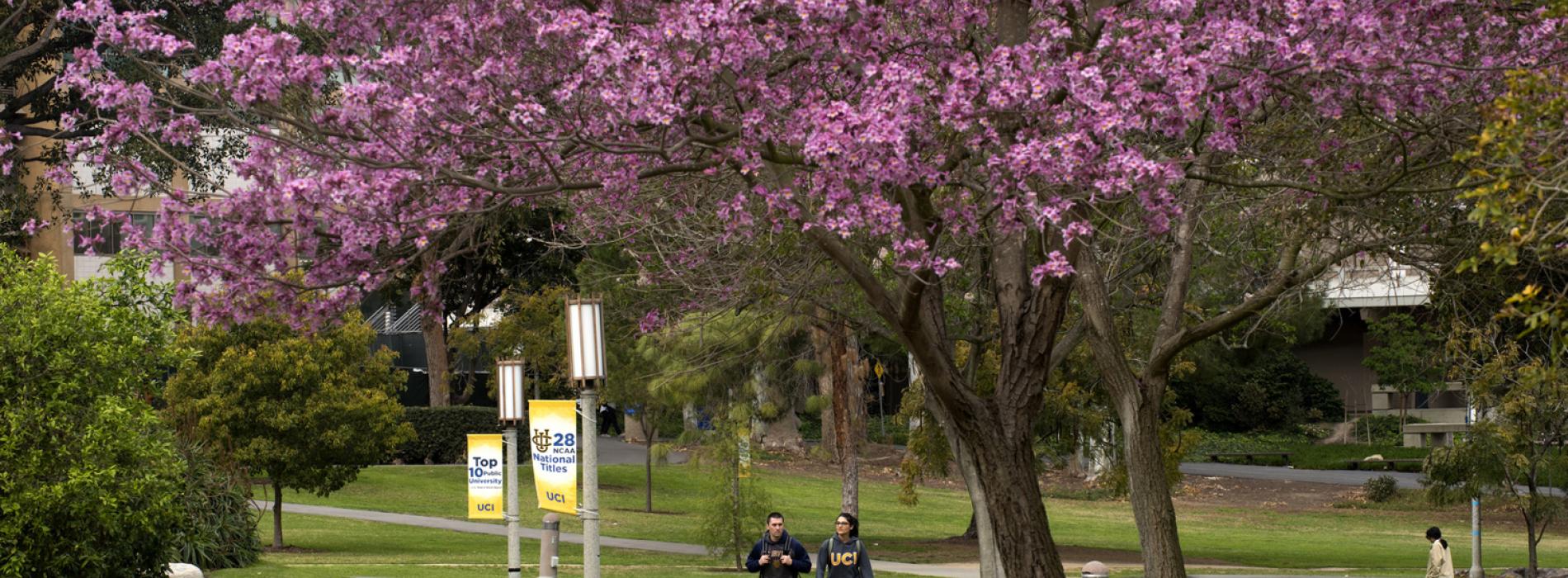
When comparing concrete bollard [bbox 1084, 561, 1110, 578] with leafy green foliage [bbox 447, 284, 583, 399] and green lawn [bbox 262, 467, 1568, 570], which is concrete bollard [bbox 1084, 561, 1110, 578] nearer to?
green lawn [bbox 262, 467, 1568, 570]

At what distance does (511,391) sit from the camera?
16562 mm

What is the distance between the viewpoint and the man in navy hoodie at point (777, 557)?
43.7 feet

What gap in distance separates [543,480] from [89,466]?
3.38 m

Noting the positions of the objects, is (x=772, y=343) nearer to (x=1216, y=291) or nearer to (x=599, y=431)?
(x=1216, y=291)

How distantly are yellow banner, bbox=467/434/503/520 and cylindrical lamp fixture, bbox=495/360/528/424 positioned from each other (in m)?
0.28

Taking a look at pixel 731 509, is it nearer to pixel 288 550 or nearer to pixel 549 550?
pixel 288 550

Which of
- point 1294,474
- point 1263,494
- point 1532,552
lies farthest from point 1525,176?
point 1294,474

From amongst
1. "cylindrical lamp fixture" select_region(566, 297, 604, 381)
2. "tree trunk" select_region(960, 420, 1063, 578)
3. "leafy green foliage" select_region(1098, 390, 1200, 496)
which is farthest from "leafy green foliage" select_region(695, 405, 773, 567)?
"cylindrical lamp fixture" select_region(566, 297, 604, 381)

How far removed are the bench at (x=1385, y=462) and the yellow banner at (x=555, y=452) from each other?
41.8 meters

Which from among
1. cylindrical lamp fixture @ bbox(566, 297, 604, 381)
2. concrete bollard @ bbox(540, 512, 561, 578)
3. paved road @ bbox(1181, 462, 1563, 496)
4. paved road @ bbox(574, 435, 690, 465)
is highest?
cylindrical lamp fixture @ bbox(566, 297, 604, 381)

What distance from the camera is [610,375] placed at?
37.8 m

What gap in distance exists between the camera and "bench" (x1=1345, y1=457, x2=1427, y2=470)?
166 feet

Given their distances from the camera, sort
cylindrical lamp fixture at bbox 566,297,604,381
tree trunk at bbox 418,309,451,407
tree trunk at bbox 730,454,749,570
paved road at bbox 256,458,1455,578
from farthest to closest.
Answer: tree trunk at bbox 418,309,451,407 → paved road at bbox 256,458,1455,578 → tree trunk at bbox 730,454,749,570 → cylindrical lamp fixture at bbox 566,297,604,381

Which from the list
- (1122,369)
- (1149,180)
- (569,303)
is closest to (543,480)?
(569,303)
